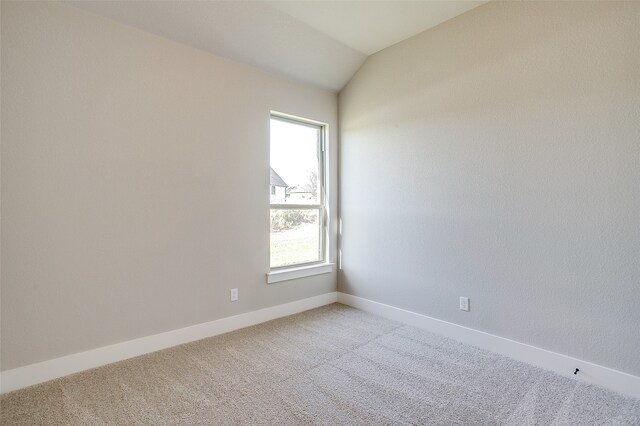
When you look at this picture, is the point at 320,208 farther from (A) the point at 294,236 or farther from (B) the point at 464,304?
(B) the point at 464,304

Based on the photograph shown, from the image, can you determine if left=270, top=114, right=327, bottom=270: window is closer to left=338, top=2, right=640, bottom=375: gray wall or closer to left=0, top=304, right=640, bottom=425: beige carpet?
left=338, top=2, right=640, bottom=375: gray wall

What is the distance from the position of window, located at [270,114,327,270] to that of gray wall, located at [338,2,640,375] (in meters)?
0.62

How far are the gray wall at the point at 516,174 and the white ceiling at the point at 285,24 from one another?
0.25 metres

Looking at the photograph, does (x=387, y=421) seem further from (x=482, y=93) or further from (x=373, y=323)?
(x=482, y=93)

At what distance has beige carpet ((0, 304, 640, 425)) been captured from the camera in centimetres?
181

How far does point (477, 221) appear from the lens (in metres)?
2.72

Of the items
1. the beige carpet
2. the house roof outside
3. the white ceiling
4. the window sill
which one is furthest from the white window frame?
the beige carpet

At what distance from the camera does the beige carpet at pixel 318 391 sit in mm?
1811

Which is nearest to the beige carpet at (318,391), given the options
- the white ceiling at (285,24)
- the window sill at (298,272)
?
the window sill at (298,272)

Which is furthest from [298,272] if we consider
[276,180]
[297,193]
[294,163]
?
[294,163]


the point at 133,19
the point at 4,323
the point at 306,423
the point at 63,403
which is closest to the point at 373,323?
the point at 306,423

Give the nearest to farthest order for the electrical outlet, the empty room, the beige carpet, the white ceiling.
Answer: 1. the beige carpet
2. the empty room
3. the white ceiling
4. the electrical outlet

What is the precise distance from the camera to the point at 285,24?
9.34 ft

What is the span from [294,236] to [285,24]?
204 cm
